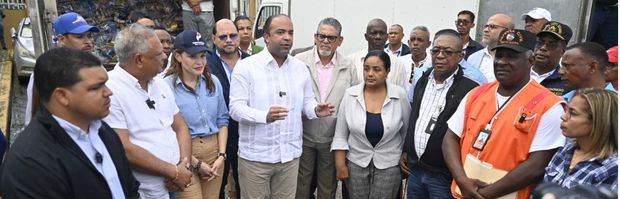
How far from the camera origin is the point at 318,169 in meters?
4.02

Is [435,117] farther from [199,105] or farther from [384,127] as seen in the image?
[199,105]

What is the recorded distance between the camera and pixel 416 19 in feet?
23.6

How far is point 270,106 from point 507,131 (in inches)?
67.1

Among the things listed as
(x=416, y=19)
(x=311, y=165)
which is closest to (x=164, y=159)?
(x=311, y=165)

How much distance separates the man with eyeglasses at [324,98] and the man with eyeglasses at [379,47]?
0.82 feet

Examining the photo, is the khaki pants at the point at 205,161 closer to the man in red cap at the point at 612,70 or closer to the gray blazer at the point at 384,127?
the gray blazer at the point at 384,127

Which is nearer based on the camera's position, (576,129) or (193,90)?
(576,129)

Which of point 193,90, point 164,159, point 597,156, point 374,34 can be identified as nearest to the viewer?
point 597,156

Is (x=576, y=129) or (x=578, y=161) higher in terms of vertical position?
(x=576, y=129)

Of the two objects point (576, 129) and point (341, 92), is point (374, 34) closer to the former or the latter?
point (341, 92)

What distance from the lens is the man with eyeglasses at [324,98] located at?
383 centimetres

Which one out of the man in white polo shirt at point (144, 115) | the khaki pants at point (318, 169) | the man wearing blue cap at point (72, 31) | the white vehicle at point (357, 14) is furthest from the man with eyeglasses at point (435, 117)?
the white vehicle at point (357, 14)

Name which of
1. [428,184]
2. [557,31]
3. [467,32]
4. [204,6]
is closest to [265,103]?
[428,184]

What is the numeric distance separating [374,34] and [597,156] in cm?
329
